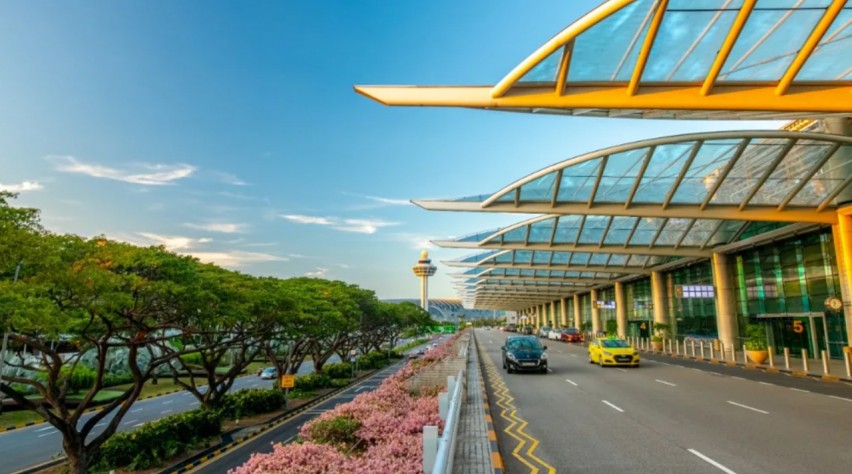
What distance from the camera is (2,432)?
80.4 feet

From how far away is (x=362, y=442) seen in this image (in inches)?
295

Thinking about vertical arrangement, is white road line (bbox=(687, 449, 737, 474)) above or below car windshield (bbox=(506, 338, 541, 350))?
below

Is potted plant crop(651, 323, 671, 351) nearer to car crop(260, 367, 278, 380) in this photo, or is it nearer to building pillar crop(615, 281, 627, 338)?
building pillar crop(615, 281, 627, 338)

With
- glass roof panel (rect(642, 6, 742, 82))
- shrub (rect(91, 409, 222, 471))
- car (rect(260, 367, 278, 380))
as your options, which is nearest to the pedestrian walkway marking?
glass roof panel (rect(642, 6, 742, 82))

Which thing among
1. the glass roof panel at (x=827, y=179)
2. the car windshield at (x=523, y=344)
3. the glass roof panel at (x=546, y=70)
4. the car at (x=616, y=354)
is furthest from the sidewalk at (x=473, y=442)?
the glass roof panel at (x=827, y=179)

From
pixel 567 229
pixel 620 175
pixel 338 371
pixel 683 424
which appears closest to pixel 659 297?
pixel 567 229

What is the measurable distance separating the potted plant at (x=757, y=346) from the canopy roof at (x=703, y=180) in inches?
296

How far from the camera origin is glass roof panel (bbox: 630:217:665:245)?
32.6 meters

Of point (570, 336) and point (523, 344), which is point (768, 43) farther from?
point (570, 336)

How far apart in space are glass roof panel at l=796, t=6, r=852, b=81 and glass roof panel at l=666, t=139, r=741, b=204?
21.7 ft

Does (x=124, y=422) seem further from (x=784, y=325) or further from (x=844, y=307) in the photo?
(x=784, y=325)

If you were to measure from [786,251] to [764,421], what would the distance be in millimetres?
24183

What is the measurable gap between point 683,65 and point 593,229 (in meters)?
22.3

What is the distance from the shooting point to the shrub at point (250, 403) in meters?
23.4
